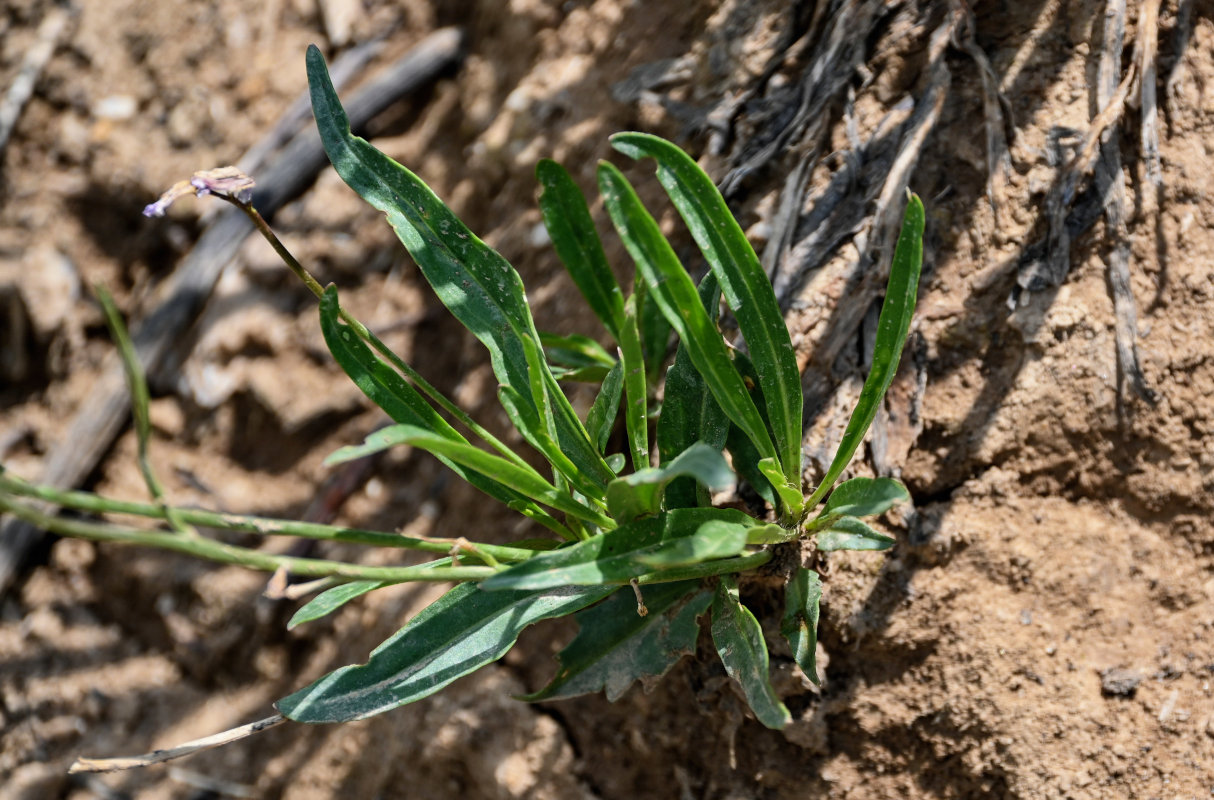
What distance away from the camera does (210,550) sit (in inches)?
36.4

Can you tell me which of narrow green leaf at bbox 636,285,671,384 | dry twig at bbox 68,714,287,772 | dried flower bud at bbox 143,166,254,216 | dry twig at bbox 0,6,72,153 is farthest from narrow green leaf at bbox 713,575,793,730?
dry twig at bbox 0,6,72,153

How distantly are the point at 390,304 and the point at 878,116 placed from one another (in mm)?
1549

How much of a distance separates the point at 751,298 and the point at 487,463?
0.50 m

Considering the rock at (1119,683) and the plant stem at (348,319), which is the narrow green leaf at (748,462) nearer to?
the plant stem at (348,319)

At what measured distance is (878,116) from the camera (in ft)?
6.16

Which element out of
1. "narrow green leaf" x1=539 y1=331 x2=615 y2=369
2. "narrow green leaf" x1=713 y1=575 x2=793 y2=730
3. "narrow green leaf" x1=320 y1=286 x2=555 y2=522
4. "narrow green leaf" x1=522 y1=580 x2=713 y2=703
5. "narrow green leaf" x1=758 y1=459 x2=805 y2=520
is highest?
"narrow green leaf" x1=320 y1=286 x2=555 y2=522

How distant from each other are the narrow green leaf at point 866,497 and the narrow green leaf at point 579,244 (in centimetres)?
56

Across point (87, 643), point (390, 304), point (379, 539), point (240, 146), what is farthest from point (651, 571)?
point (240, 146)

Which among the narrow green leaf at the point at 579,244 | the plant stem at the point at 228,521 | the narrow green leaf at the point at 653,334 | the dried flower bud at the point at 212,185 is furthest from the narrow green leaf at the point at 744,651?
the dried flower bud at the point at 212,185

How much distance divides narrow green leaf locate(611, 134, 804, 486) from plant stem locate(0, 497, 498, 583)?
1.94 feet

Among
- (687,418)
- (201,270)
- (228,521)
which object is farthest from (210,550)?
(201,270)

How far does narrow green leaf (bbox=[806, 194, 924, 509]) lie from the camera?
4.47 ft

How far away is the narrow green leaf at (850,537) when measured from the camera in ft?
4.50

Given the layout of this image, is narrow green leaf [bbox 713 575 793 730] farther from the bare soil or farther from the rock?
the rock
